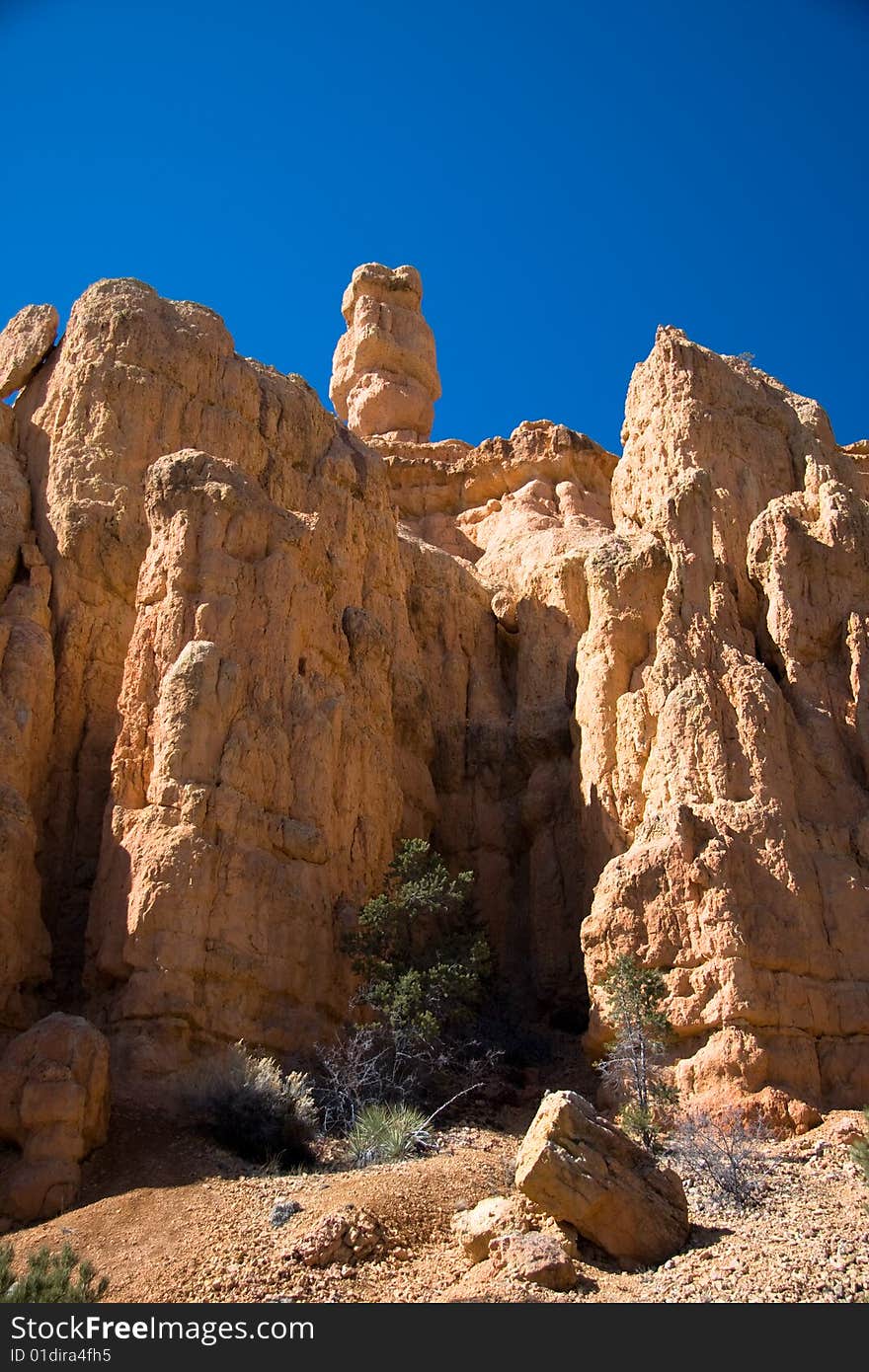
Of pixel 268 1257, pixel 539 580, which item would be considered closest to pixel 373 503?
pixel 539 580

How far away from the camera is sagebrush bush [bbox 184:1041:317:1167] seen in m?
18.3

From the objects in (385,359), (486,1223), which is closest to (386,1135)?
(486,1223)

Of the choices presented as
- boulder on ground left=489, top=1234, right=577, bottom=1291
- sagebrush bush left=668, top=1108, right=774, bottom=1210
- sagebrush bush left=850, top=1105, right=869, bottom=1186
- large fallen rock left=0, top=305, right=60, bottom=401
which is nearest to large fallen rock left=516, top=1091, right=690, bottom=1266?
boulder on ground left=489, top=1234, right=577, bottom=1291

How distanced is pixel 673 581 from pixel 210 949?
1189 cm

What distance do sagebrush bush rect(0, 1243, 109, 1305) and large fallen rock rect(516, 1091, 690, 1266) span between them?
526 cm

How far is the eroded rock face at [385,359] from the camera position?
54438mm

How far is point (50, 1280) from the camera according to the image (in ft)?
43.6

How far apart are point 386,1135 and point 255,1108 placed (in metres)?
2.02

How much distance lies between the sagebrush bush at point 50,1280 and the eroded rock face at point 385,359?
42052 mm

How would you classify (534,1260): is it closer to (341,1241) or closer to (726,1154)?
(341,1241)

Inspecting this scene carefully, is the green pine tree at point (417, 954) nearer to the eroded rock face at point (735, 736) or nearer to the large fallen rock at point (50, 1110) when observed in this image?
the eroded rock face at point (735, 736)

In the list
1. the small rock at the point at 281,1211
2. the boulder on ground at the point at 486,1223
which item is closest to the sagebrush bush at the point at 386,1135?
the small rock at the point at 281,1211

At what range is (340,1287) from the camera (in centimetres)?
1399

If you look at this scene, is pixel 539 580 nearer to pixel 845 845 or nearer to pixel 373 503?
pixel 373 503
